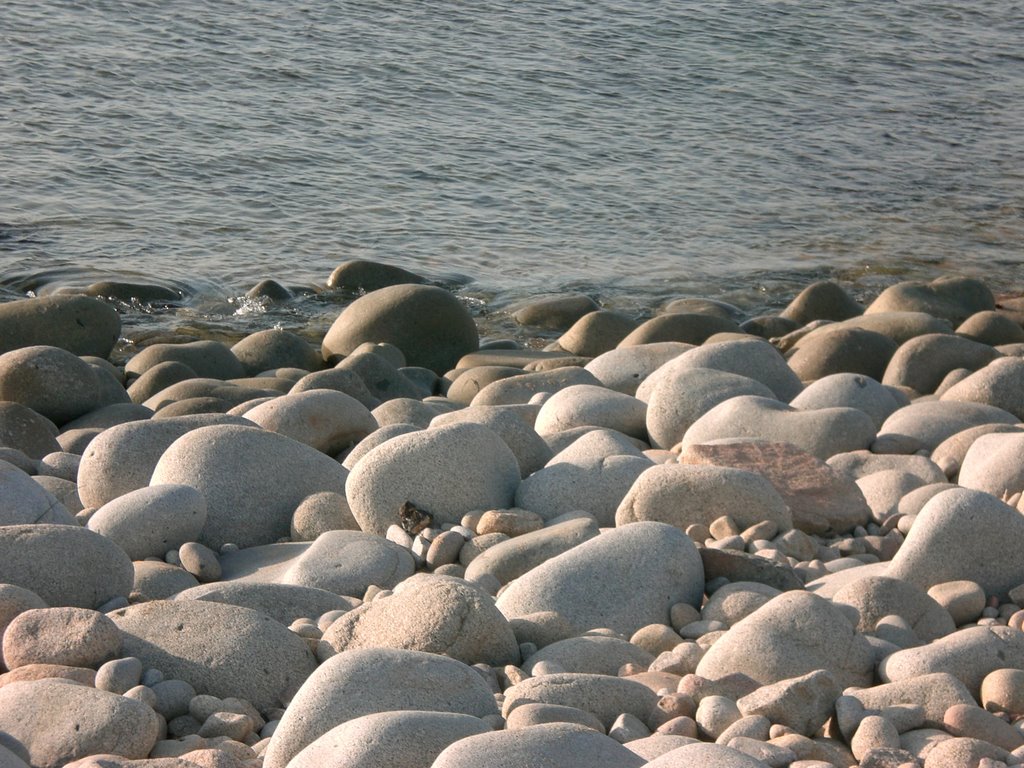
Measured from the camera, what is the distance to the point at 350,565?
417 centimetres

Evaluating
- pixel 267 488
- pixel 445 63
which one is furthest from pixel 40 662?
pixel 445 63

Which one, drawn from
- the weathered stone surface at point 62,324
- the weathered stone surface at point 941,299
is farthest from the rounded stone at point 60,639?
the weathered stone surface at point 941,299

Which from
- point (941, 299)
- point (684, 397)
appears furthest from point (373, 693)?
Result: point (941, 299)

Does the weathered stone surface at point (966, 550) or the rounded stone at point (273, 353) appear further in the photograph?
the rounded stone at point (273, 353)

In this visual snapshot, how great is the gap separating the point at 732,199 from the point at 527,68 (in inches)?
180

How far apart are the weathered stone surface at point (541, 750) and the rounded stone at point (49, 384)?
511 cm

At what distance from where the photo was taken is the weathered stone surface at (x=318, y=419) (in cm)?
570

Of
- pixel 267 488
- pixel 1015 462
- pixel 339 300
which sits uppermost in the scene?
pixel 1015 462

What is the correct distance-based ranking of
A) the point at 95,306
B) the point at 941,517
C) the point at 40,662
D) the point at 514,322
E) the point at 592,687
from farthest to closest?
the point at 514,322
the point at 95,306
the point at 941,517
the point at 40,662
the point at 592,687

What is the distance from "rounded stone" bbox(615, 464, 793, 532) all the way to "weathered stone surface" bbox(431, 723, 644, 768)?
1.79 metres

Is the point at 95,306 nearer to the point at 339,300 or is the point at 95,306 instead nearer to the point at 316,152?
the point at 339,300

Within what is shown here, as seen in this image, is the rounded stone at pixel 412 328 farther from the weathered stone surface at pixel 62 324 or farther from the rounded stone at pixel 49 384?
the rounded stone at pixel 49 384

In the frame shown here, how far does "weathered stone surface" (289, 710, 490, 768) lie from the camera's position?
8.37 feet

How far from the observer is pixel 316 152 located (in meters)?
14.8
